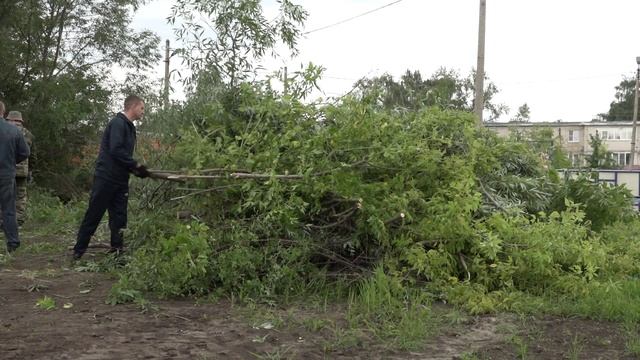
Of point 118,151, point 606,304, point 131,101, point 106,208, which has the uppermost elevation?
point 131,101

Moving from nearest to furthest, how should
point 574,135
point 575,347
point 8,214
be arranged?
1. point 575,347
2. point 8,214
3. point 574,135

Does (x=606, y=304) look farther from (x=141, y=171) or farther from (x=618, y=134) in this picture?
(x=618, y=134)

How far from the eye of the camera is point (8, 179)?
726cm

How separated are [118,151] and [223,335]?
8.79ft

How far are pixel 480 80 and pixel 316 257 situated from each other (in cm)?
1201

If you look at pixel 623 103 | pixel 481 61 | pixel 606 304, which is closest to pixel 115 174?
pixel 606 304

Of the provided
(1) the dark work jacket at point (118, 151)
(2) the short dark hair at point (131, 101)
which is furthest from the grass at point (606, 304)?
(2) the short dark hair at point (131, 101)

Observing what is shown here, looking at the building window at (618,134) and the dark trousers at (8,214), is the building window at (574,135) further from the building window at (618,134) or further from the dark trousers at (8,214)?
the dark trousers at (8,214)

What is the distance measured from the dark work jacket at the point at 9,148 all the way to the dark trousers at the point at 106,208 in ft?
4.78

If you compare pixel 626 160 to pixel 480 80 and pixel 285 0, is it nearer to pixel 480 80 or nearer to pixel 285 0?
pixel 480 80

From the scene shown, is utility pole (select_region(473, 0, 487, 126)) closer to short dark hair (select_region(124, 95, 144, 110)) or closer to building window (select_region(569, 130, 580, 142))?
short dark hair (select_region(124, 95, 144, 110))

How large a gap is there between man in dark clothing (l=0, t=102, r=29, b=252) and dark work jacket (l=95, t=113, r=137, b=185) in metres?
1.48

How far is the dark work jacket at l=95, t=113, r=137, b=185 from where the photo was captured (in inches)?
245

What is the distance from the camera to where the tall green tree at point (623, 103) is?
80.5 metres
